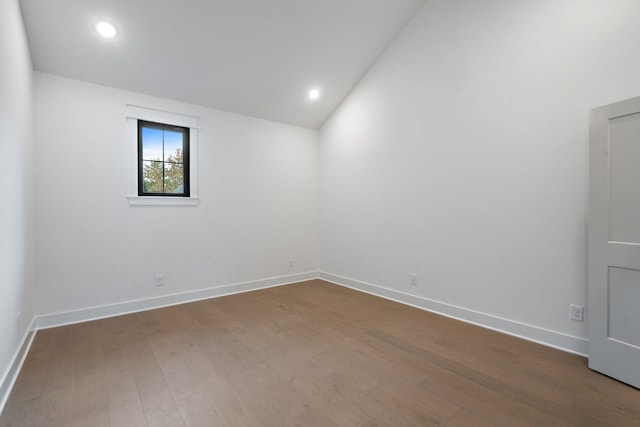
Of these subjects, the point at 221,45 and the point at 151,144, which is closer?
the point at 221,45

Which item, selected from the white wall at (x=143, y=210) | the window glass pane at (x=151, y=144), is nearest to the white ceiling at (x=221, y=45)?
the white wall at (x=143, y=210)

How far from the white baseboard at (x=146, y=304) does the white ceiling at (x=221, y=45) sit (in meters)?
2.35

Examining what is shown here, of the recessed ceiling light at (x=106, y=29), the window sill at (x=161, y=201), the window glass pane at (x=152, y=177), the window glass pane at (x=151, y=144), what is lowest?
the window sill at (x=161, y=201)

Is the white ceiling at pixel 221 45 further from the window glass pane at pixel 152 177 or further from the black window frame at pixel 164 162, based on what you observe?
the window glass pane at pixel 152 177

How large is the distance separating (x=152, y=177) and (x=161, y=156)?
10.9 inches

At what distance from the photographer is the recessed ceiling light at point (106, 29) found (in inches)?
103

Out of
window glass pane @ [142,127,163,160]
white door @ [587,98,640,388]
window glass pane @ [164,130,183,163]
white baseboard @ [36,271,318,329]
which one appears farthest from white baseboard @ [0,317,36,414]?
white door @ [587,98,640,388]

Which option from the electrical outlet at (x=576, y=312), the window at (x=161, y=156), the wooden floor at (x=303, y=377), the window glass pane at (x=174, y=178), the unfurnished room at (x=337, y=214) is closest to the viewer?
the wooden floor at (x=303, y=377)

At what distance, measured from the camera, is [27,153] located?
245 cm

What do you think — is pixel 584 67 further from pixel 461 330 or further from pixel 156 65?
pixel 156 65

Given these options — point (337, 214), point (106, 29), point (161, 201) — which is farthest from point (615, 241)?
point (106, 29)

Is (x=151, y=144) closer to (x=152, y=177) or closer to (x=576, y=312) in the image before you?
(x=152, y=177)

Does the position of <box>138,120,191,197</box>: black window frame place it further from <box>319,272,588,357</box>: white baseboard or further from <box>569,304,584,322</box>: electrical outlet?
<box>569,304,584,322</box>: electrical outlet

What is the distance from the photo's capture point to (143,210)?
3312 mm
